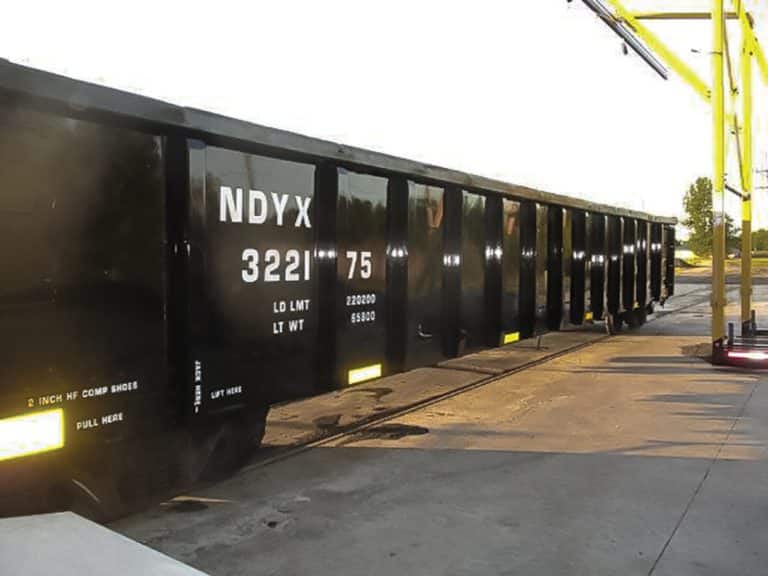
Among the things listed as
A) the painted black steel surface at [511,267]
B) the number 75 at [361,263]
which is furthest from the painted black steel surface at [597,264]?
the number 75 at [361,263]

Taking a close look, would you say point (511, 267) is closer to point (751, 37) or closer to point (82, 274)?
point (82, 274)

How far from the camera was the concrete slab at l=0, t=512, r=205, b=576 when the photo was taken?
263 cm

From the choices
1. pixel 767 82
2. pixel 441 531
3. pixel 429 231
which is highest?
pixel 767 82

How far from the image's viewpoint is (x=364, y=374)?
6918 mm

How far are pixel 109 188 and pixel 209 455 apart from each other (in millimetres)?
2513

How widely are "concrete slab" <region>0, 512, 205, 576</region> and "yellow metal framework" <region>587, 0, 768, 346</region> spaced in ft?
38.4

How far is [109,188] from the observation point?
172 inches

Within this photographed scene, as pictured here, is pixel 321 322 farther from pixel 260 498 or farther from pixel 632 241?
pixel 632 241

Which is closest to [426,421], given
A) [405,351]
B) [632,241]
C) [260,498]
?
[405,351]

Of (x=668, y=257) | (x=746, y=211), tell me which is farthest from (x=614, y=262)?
(x=668, y=257)

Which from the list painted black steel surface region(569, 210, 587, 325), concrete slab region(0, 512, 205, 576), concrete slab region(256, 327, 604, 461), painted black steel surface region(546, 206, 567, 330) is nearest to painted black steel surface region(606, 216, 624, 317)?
concrete slab region(256, 327, 604, 461)

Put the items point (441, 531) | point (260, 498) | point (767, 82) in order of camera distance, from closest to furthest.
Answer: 1. point (441, 531)
2. point (260, 498)
3. point (767, 82)

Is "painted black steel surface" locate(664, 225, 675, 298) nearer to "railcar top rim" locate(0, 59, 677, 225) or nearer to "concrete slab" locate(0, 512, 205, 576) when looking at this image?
"railcar top rim" locate(0, 59, 677, 225)

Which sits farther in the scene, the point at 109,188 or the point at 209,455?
the point at 209,455
